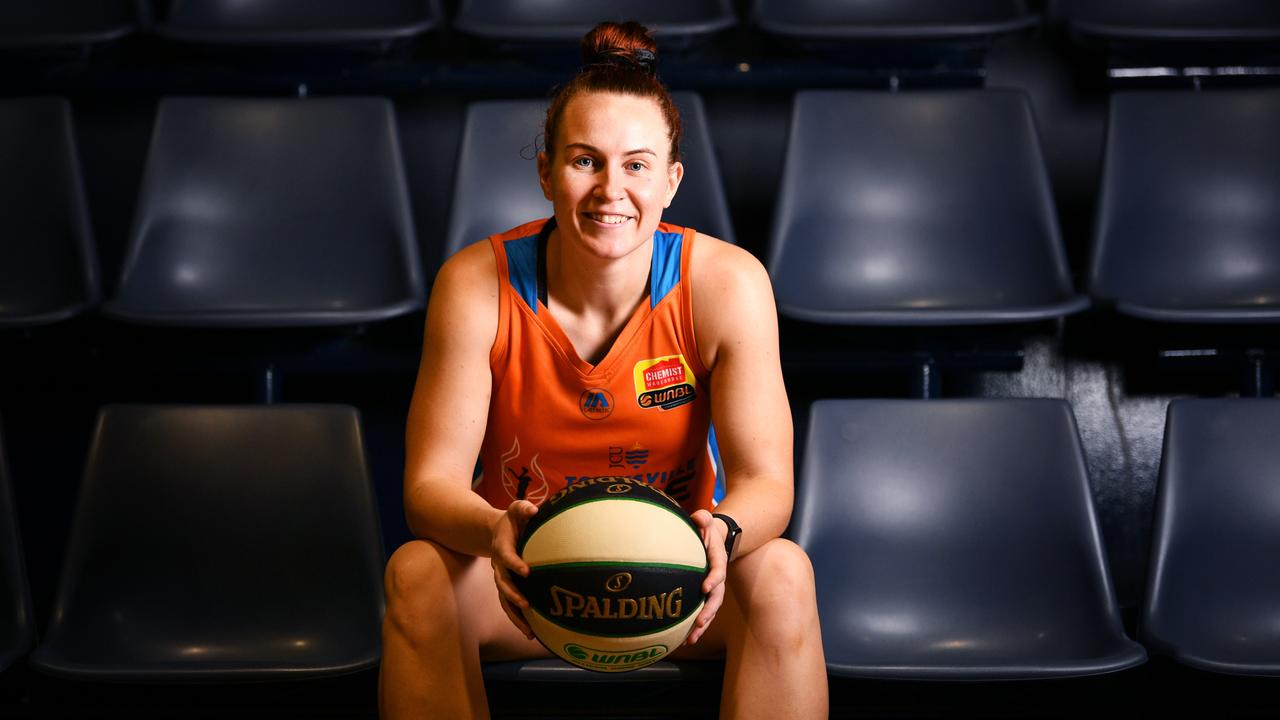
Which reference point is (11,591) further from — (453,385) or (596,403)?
(596,403)

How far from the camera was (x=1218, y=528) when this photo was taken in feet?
4.75

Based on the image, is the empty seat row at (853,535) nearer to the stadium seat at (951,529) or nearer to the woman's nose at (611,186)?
the stadium seat at (951,529)

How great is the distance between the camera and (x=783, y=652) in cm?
115

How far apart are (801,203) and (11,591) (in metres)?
1.24

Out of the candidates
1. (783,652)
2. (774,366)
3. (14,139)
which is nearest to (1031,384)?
(774,366)

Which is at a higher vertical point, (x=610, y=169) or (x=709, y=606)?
(x=610, y=169)

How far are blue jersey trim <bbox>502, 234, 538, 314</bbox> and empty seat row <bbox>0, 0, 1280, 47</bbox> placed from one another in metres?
0.72

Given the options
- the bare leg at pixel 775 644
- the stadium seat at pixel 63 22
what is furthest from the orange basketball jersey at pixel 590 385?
the stadium seat at pixel 63 22

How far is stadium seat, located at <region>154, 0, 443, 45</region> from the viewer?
6.32 ft

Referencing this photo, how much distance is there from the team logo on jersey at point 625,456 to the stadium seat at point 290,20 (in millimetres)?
934

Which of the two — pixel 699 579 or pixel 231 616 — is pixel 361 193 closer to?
pixel 231 616

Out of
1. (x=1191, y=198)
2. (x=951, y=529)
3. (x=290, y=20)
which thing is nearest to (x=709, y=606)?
(x=951, y=529)

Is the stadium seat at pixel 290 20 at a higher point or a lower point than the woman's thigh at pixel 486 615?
higher

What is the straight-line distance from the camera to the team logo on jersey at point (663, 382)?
4.29 feet
